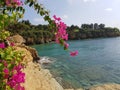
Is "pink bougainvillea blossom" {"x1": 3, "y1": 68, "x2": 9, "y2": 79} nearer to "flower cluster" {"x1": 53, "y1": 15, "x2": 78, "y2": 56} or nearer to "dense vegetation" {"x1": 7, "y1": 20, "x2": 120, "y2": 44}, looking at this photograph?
"flower cluster" {"x1": 53, "y1": 15, "x2": 78, "y2": 56}

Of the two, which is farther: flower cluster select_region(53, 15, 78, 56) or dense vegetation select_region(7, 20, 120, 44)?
dense vegetation select_region(7, 20, 120, 44)

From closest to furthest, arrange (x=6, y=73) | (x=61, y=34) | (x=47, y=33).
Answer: (x=6, y=73) < (x=61, y=34) < (x=47, y=33)

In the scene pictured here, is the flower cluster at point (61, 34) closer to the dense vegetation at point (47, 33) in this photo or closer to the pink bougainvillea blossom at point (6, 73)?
the pink bougainvillea blossom at point (6, 73)

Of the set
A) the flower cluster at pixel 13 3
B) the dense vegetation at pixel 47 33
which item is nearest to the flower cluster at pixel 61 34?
the flower cluster at pixel 13 3

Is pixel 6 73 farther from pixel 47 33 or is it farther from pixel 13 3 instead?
pixel 47 33

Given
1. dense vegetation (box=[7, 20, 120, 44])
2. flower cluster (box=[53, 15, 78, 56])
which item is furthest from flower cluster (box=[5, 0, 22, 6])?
dense vegetation (box=[7, 20, 120, 44])

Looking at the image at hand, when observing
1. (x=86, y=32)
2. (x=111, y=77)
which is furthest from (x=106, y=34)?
(x=111, y=77)

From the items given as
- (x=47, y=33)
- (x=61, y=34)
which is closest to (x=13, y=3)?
(x=61, y=34)

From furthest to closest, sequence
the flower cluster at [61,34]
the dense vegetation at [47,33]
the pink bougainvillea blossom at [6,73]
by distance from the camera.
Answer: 1. the dense vegetation at [47,33]
2. the flower cluster at [61,34]
3. the pink bougainvillea blossom at [6,73]

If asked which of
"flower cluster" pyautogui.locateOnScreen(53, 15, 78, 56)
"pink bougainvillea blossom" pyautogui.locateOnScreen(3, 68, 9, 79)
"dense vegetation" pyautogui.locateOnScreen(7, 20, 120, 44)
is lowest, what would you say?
"dense vegetation" pyautogui.locateOnScreen(7, 20, 120, 44)

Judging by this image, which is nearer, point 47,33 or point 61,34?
point 61,34

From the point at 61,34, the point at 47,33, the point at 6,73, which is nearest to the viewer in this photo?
the point at 6,73

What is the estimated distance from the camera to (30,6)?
11.8 ft

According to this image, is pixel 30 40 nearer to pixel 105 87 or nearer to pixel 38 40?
pixel 38 40
